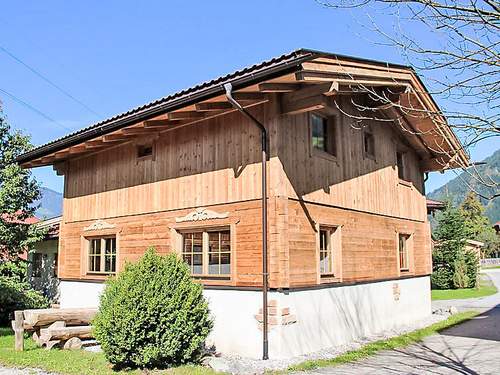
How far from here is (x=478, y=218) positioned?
65.1 meters

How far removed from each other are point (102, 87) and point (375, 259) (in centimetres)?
1070

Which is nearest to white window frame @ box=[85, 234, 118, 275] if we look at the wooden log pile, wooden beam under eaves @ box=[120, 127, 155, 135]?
the wooden log pile

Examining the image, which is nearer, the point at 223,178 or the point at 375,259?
the point at 223,178

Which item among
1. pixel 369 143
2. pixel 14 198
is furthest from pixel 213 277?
pixel 14 198

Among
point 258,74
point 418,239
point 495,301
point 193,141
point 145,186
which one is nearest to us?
point 258,74

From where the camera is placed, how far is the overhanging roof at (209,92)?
7.38 meters

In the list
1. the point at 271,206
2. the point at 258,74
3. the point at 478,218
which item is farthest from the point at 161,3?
the point at 478,218

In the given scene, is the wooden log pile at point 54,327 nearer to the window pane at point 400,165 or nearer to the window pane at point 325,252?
the window pane at point 325,252

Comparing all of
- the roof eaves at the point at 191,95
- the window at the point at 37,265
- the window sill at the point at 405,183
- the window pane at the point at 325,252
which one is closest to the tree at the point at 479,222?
the window sill at the point at 405,183

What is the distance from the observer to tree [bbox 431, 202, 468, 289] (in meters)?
26.7

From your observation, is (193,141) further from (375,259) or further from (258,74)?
(375,259)

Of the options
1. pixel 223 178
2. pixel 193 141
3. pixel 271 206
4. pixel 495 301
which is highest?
pixel 193 141

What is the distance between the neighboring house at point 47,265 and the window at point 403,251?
1209 centimetres

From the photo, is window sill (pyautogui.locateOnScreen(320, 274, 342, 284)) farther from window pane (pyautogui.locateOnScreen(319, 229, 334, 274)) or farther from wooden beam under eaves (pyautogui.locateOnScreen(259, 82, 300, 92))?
wooden beam under eaves (pyautogui.locateOnScreen(259, 82, 300, 92))
